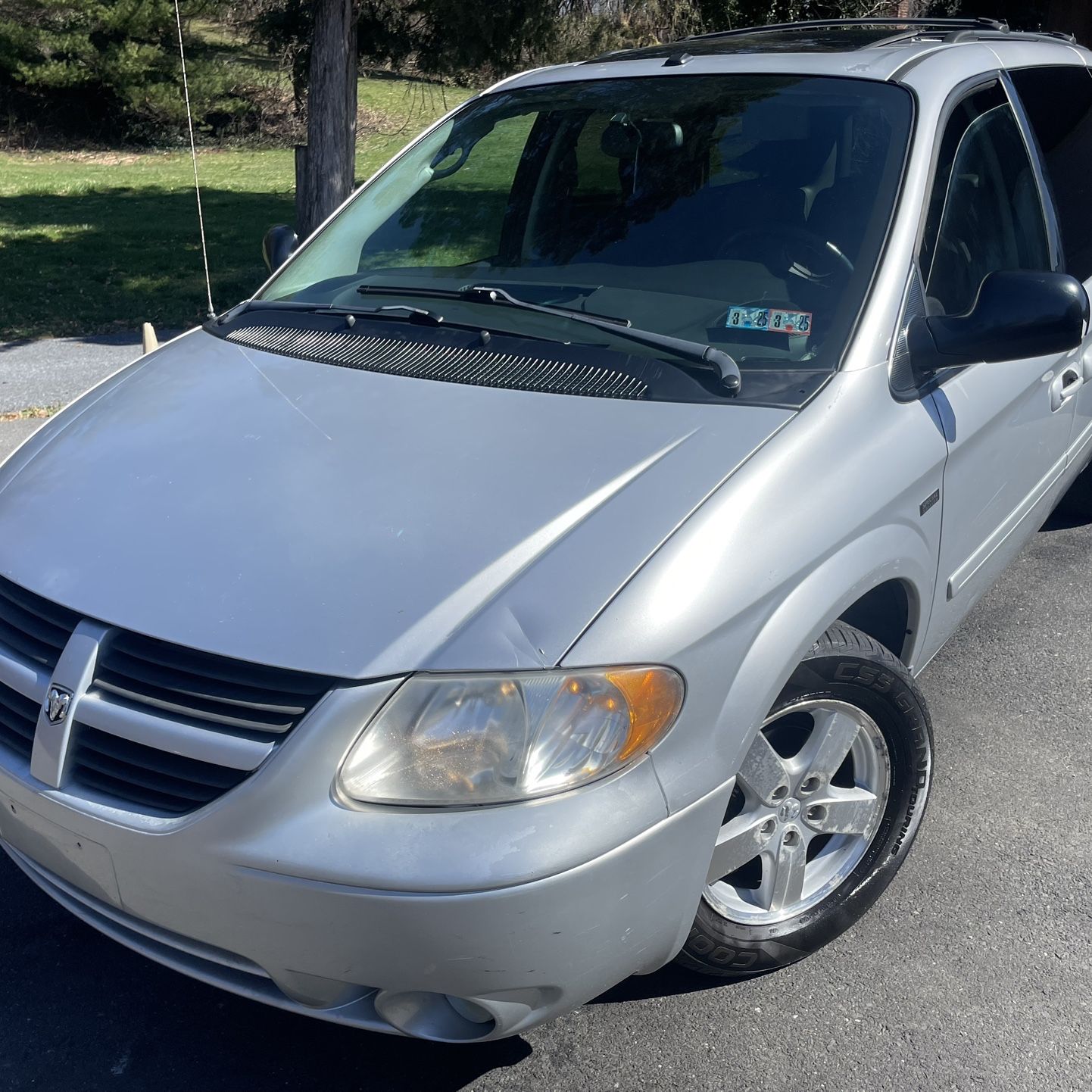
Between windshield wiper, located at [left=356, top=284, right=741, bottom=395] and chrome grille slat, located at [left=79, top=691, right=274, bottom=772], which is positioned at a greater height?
windshield wiper, located at [left=356, top=284, right=741, bottom=395]

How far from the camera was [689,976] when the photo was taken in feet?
8.65

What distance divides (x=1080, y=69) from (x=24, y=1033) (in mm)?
4378

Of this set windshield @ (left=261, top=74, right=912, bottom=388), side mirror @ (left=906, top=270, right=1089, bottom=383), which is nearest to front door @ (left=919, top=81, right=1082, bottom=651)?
side mirror @ (left=906, top=270, right=1089, bottom=383)

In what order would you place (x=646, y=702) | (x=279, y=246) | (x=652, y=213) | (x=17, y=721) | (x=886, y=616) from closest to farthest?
(x=646, y=702) → (x=17, y=721) → (x=886, y=616) → (x=652, y=213) → (x=279, y=246)

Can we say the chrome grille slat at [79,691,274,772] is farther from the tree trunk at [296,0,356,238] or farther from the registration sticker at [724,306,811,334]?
the tree trunk at [296,0,356,238]

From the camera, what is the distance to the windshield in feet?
9.18

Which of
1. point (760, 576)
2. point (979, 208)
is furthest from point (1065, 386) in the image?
point (760, 576)

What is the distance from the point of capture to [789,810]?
2.54 m

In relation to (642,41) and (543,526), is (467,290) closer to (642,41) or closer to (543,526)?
(543,526)

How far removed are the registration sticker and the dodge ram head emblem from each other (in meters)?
1.63

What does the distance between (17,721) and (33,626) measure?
0.18 m

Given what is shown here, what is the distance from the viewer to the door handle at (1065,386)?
3.48 metres

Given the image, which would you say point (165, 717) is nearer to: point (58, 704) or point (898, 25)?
point (58, 704)

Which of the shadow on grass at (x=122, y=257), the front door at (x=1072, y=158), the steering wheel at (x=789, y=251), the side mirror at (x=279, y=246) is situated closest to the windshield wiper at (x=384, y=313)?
the side mirror at (x=279, y=246)
